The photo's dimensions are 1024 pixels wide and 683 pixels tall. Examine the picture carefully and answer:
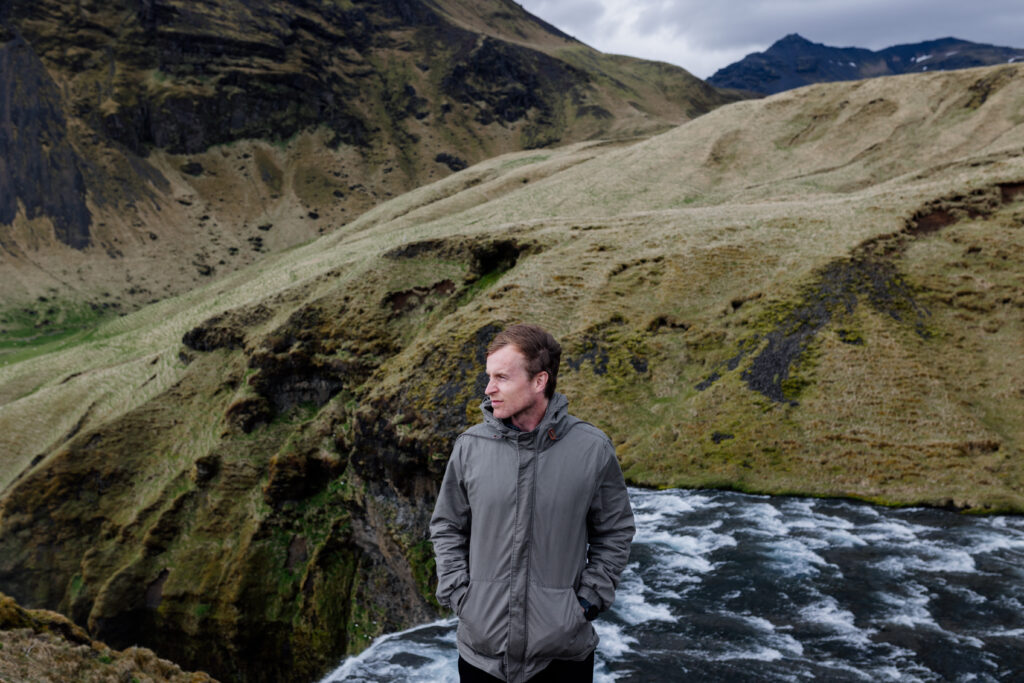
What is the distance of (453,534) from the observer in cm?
568

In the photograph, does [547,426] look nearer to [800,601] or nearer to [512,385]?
[512,385]

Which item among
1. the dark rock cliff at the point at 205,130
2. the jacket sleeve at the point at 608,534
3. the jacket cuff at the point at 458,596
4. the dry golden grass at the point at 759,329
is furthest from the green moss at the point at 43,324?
the jacket sleeve at the point at 608,534

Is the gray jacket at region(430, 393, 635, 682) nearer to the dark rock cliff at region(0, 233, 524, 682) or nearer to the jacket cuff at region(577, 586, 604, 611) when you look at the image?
the jacket cuff at region(577, 586, 604, 611)

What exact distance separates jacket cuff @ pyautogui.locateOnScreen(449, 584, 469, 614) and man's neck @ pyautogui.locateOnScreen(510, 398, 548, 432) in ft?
4.66

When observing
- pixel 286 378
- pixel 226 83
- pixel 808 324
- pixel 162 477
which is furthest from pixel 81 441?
pixel 226 83

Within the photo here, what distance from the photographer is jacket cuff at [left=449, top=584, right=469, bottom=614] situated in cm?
544

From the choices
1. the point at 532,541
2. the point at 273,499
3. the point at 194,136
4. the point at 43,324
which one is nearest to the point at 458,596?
the point at 532,541

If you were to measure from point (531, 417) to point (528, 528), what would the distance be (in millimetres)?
934

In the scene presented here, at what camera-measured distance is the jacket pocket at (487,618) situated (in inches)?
201

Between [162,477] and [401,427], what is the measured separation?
1569cm

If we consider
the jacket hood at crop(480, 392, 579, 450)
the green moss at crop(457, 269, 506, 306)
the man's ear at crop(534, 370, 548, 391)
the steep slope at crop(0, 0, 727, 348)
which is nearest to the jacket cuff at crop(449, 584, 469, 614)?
the jacket hood at crop(480, 392, 579, 450)

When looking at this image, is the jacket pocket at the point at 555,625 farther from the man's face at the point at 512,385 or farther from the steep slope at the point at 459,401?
the steep slope at the point at 459,401

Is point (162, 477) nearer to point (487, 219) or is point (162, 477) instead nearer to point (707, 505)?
point (707, 505)

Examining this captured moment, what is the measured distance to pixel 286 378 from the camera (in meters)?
35.7
